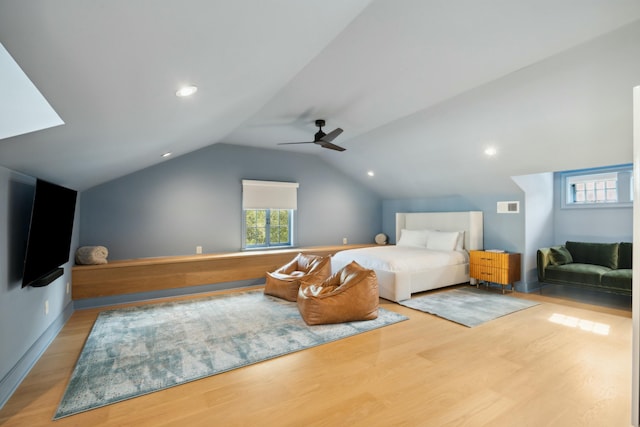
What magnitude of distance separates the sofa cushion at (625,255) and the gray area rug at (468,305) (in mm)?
1467

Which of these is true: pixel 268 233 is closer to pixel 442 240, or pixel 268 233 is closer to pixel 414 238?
pixel 414 238

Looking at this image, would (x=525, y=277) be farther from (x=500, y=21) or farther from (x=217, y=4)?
(x=217, y=4)

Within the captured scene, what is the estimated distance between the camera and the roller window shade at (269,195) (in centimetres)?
584

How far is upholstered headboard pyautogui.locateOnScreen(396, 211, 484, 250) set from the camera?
564cm

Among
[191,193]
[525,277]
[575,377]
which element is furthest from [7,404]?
[525,277]

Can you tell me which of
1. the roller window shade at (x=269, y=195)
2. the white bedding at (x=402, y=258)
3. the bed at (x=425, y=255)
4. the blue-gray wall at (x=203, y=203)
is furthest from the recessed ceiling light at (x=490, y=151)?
the roller window shade at (x=269, y=195)

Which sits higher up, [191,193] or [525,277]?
[191,193]

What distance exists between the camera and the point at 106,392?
223 centimetres

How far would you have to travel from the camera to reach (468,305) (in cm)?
433

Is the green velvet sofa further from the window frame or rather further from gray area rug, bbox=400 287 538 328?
the window frame

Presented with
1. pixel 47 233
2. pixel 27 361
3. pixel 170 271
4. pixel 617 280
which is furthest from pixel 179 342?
pixel 617 280

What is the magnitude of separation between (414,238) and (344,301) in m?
3.21

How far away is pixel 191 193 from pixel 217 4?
14.8ft

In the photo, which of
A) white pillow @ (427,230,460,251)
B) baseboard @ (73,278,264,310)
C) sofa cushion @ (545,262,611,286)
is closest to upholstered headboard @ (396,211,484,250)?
white pillow @ (427,230,460,251)
